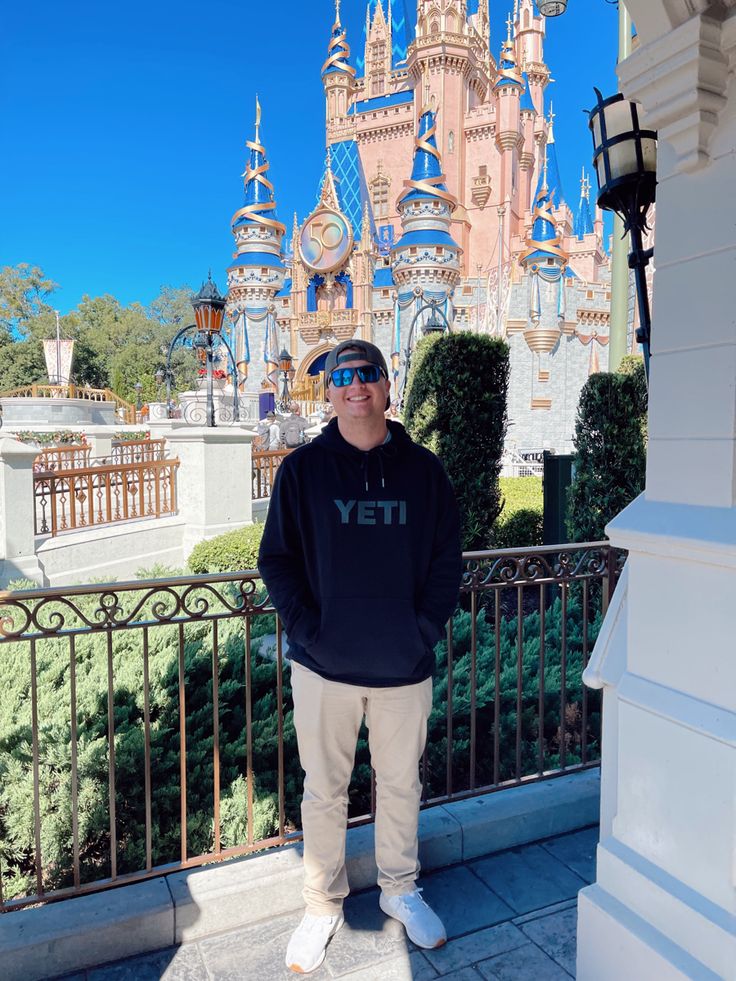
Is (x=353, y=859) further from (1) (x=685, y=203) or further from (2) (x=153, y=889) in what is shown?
(1) (x=685, y=203)

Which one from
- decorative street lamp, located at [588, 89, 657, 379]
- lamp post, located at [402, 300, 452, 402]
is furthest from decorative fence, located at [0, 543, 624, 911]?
lamp post, located at [402, 300, 452, 402]

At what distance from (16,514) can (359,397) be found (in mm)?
7317

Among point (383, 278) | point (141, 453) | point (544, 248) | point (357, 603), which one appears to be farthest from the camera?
point (383, 278)

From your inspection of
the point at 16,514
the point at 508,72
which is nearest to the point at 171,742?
the point at 16,514

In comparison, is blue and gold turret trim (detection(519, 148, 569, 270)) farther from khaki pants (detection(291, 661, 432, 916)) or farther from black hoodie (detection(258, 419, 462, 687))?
khaki pants (detection(291, 661, 432, 916))

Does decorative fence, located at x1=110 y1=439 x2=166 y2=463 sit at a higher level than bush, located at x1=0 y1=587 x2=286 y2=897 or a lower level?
higher

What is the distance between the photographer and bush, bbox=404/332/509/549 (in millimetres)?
7160

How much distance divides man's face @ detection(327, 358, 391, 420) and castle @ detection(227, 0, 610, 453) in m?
24.1

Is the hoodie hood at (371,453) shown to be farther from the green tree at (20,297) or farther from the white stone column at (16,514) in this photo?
the green tree at (20,297)

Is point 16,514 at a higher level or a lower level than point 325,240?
lower

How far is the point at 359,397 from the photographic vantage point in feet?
7.01

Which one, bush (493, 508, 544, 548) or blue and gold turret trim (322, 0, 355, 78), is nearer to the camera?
bush (493, 508, 544, 548)

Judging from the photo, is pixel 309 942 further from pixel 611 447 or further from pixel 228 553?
pixel 228 553

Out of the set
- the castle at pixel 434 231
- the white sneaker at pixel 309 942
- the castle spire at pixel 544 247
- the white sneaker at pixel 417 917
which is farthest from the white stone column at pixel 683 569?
the castle spire at pixel 544 247
